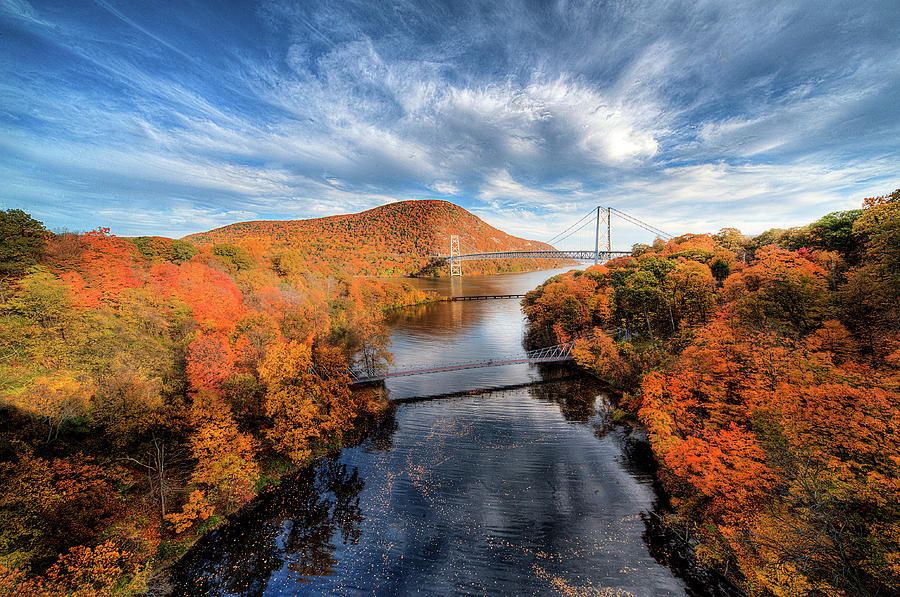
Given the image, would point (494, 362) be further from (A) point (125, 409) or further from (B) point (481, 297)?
(B) point (481, 297)

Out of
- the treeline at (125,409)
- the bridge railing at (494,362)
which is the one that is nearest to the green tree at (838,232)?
the bridge railing at (494,362)

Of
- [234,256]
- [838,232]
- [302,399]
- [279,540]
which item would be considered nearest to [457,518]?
[279,540]

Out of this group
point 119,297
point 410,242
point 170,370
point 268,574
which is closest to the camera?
point 268,574

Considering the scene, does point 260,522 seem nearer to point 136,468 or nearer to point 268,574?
point 268,574

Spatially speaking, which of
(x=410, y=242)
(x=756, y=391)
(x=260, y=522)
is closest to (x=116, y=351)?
(x=260, y=522)

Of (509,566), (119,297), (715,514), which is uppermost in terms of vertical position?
(119,297)

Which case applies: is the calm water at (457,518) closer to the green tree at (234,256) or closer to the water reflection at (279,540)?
the water reflection at (279,540)
